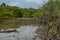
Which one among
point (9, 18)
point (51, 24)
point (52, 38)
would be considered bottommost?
point (9, 18)

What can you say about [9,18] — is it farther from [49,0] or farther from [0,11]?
[49,0]

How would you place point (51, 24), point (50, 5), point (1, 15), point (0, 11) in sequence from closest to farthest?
point (51, 24) < point (50, 5) < point (1, 15) < point (0, 11)

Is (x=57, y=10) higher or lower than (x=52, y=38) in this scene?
higher

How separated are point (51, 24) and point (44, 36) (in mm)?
553

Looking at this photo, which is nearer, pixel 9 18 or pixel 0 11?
pixel 9 18

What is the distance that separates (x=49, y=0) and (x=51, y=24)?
130cm

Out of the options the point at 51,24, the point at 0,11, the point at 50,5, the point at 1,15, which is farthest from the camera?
the point at 0,11

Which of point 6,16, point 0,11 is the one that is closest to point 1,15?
point 6,16

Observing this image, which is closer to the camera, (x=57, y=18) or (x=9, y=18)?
(x=57, y=18)

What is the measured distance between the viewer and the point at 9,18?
42.5 meters

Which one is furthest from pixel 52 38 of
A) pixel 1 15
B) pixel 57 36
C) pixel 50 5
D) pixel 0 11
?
pixel 0 11

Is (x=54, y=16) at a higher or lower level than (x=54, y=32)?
higher

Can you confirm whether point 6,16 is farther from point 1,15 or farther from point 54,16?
point 54,16

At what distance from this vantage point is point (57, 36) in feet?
26.0
